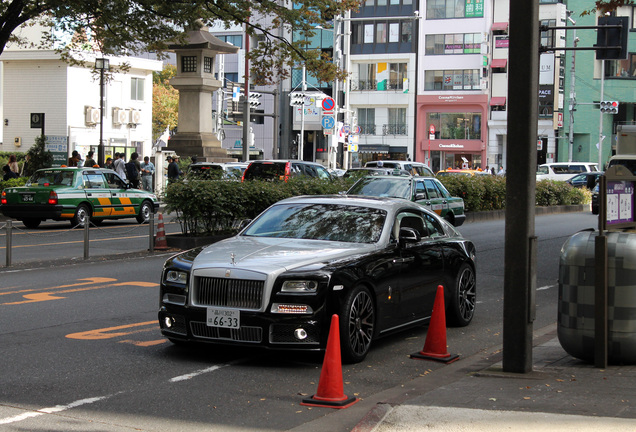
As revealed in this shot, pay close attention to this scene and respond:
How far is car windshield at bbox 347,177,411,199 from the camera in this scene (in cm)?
2117

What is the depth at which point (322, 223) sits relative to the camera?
9344 millimetres

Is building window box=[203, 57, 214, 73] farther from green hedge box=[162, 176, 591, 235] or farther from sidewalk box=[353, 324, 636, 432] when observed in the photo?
sidewalk box=[353, 324, 636, 432]

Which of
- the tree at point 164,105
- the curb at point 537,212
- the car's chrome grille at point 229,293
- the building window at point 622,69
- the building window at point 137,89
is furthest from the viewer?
the tree at point 164,105

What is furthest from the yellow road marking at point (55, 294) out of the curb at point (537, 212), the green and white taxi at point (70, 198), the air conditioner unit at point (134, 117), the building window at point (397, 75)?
the building window at point (397, 75)

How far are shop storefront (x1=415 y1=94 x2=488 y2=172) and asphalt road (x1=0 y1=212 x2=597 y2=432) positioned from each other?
59.7 m

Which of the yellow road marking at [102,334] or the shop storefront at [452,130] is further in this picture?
the shop storefront at [452,130]

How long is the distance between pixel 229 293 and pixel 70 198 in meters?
17.0

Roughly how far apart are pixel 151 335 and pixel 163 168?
30.0 m

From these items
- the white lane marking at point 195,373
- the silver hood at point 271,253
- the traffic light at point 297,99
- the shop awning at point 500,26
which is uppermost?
the shop awning at point 500,26

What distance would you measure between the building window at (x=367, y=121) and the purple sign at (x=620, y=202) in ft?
221

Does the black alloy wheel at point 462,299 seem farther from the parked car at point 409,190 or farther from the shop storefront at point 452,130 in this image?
the shop storefront at point 452,130

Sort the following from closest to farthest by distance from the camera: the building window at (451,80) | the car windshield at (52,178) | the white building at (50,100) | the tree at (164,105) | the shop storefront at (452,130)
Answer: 1. the car windshield at (52,178)
2. the white building at (50,100)
3. the building window at (451,80)
4. the shop storefront at (452,130)
5. the tree at (164,105)

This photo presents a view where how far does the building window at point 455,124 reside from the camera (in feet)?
235

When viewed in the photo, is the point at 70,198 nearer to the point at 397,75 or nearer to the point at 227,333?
the point at 227,333
